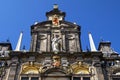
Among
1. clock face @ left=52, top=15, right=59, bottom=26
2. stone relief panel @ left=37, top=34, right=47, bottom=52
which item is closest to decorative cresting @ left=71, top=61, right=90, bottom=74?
stone relief panel @ left=37, top=34, right=47, bottom=52

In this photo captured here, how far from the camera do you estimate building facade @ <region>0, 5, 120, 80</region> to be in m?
22.9

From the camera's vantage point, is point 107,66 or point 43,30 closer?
point 107,66

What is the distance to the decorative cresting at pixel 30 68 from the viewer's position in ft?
76.1

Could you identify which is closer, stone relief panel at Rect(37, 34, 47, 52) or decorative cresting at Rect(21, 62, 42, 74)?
decorative cresting at Rect(21, 62, 42, 74)

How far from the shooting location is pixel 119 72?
23.7 meters

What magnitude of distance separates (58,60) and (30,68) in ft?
7.37

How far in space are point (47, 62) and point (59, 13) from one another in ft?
26.9

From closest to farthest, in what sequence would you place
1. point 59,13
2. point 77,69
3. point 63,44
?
point 77,69 → point 63,44 → point 59,13

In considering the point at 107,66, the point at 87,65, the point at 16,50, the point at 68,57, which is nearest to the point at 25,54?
the point at 16,50

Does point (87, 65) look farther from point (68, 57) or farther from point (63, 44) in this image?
point (63, 44)

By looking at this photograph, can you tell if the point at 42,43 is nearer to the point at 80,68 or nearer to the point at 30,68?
the point at 30,68

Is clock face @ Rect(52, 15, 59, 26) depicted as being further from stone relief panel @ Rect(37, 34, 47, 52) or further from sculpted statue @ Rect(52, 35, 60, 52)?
sculpted statue @ Rect(52, 35, 60, 52)

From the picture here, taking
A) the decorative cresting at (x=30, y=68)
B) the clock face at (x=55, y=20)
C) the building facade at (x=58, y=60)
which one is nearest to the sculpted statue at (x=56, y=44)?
the building facade at (x=58, y=60)

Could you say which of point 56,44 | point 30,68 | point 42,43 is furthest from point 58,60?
point 42,43
